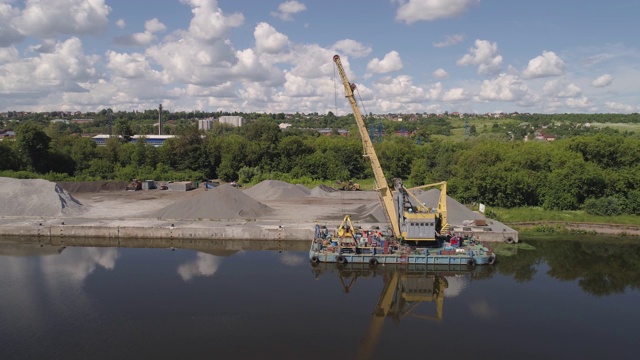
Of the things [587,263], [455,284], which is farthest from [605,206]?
[455,284]

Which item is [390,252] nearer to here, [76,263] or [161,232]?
[161,232]

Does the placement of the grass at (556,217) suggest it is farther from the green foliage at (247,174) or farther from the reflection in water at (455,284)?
the green foliage at (247,174)

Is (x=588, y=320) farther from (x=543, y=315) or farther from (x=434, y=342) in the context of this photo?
(x=434, y=342)

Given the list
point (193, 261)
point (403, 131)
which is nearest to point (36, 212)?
point (193, 261)

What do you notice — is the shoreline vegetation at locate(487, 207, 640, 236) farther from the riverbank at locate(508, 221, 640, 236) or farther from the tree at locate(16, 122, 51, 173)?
the tree at locate(16, 122, 51, 173)

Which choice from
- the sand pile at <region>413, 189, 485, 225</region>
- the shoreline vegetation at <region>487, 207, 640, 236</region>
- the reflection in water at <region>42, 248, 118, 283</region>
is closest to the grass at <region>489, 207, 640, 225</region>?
the shoreline vegetation at <region>487, 207, 640, 236</region>
